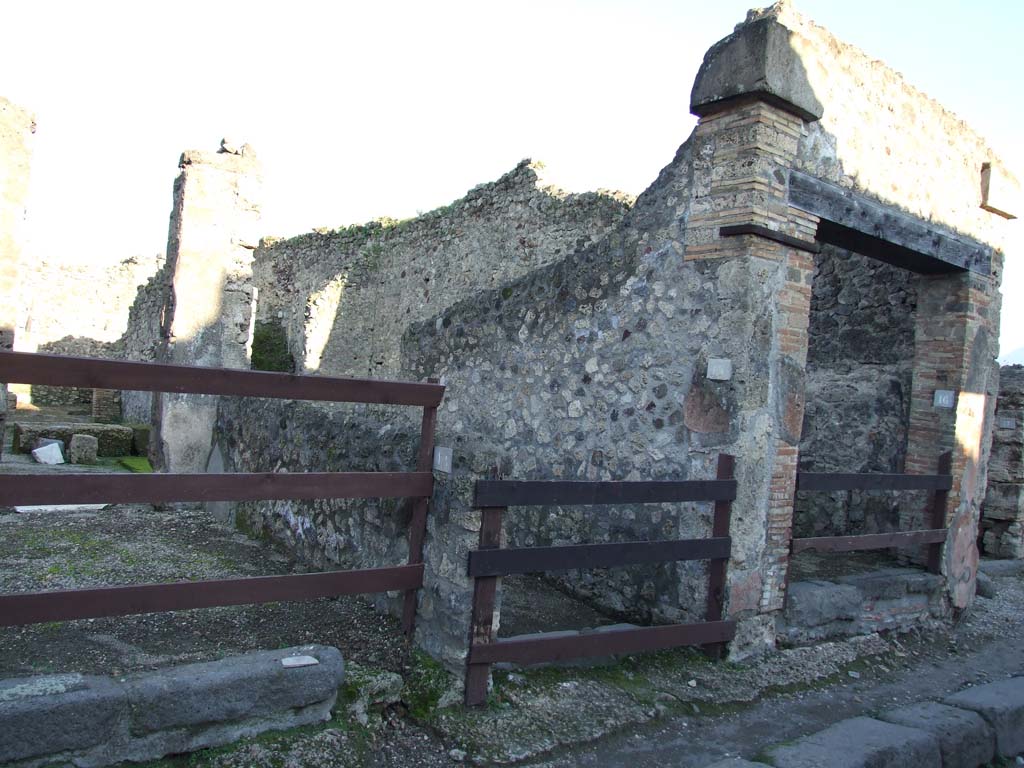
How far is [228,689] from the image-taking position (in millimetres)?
2756

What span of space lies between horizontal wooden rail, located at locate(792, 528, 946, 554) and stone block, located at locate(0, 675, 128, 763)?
3679 millimetres

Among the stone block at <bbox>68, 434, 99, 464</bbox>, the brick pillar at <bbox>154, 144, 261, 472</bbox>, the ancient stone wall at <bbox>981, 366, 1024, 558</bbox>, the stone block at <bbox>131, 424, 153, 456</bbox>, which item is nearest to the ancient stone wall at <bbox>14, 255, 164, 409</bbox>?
the stone block at <bbox>131, 424, 153, 456</bbox>

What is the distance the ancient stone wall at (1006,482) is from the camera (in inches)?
345

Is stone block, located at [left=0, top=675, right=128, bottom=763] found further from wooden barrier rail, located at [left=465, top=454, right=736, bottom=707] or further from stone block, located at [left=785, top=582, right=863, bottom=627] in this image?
stone block, located at [left=785, top=582, right=863, bottom=627]

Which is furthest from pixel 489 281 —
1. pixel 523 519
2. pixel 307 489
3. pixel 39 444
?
pixel 307 489

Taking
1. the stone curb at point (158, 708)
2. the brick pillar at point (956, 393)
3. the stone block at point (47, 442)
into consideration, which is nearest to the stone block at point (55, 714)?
the stone curb at point (158, 708)

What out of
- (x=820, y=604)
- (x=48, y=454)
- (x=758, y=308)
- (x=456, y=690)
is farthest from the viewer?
(x=48, y=454)

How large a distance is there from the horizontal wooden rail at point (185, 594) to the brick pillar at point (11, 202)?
328cm

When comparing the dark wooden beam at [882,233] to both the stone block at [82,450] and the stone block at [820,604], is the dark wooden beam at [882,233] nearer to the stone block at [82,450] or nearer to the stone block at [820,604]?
the stone block at [820,604]

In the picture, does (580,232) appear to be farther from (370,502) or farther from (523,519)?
(370,502)

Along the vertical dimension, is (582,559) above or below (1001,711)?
above

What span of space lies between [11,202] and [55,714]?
14.4 feet

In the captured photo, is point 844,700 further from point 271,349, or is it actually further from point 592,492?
point 271,349

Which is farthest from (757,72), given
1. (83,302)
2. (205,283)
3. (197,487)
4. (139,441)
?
(83,302)
